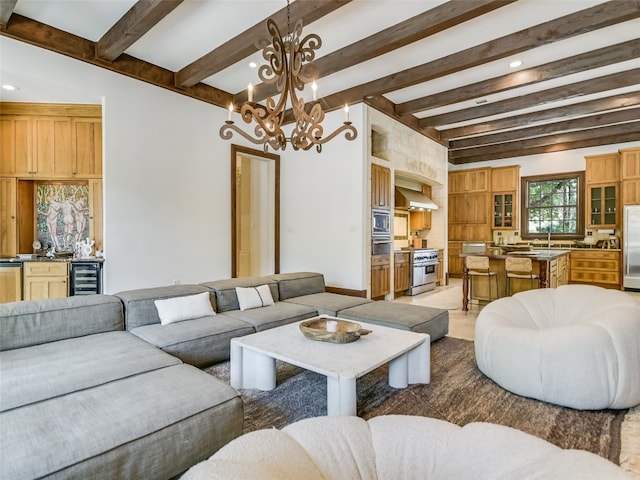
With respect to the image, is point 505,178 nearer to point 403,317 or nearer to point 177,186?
point 403,317

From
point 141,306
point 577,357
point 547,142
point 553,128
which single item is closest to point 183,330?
point 141,306

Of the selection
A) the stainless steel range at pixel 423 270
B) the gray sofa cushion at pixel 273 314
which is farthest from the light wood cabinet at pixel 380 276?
the gray sofa cushion at pixel 273 314

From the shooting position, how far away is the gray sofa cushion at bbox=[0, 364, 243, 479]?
1.27 metres

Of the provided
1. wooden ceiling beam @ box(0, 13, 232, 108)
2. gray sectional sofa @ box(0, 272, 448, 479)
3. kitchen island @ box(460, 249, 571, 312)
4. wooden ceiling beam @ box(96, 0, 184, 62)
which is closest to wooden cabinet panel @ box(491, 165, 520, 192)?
kitchen island @ box(460, 249, 571, 312)

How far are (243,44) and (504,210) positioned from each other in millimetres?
7511

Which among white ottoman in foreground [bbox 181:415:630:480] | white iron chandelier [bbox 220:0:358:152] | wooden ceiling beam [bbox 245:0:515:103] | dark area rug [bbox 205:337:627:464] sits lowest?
dark area rug [bbox 205:337:627:464]

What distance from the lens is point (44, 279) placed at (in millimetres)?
4465

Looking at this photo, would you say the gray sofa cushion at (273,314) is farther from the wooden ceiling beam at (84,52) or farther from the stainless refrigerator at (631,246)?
the stainless refrigerator at (631,246)

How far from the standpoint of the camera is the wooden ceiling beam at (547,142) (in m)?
7.03

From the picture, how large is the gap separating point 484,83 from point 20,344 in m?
6.00

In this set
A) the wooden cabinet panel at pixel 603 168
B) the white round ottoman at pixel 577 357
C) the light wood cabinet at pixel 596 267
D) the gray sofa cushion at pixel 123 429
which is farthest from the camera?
the wooden cabinet panel at pixel 603 168

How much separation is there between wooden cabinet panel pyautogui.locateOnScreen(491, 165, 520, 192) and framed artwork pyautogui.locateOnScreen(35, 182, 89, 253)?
882cm

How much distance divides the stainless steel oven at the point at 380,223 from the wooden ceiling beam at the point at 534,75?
1803 millimetres

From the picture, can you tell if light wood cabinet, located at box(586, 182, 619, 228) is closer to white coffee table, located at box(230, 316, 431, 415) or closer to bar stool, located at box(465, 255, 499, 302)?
bar stool, located at box(465, 255, 499, 302)
